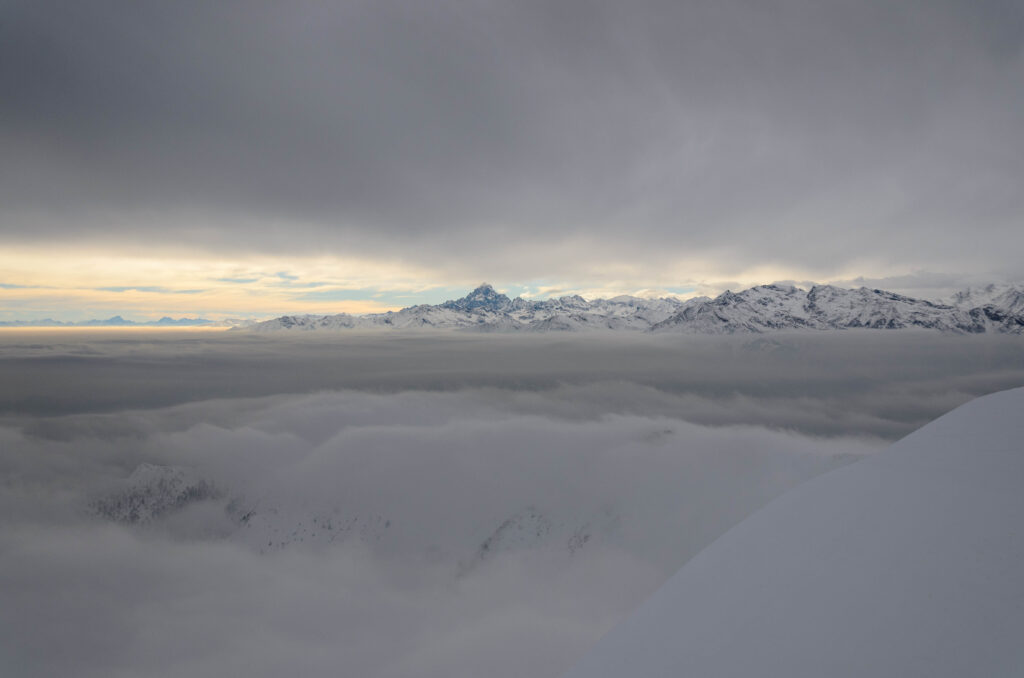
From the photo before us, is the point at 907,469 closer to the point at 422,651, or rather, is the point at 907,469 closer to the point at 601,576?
the point at 422,651

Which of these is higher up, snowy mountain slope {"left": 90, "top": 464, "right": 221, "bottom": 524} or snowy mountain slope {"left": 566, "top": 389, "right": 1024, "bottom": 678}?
snowy mountain slope {"left": 566, "top": 389, "right": 1024, "bottom": 678}

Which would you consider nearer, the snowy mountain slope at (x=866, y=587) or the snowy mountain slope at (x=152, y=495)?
the snowy mountain slope at (x=866, y=587)

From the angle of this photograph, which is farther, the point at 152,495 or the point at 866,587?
the point at 152,495

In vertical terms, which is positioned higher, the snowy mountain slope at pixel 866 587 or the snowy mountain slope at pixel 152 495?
the snowy mountain slope at pixel 866 587

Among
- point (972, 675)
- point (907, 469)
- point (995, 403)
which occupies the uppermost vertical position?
point (995, 403)

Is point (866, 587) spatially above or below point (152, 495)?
above

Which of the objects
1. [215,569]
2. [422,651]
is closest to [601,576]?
[422,651]

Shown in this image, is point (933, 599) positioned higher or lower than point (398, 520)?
higher

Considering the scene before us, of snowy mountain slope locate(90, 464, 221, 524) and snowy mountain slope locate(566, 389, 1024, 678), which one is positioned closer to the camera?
snowy mountain slope locate(566, 389, 1024, 678)
